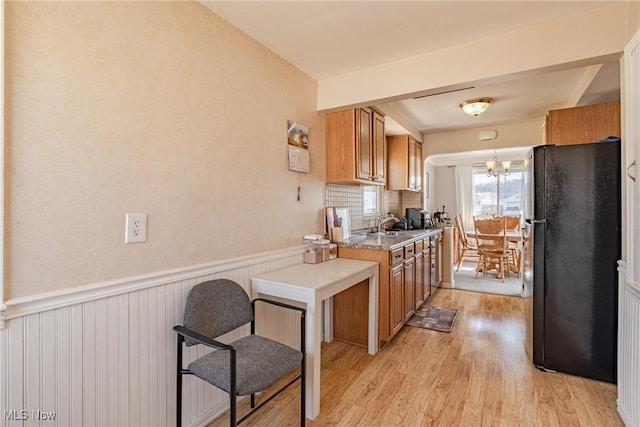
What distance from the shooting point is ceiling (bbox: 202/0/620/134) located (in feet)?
5.68

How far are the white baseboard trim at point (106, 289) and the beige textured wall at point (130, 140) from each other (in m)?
0.03

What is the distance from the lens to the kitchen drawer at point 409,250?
3002 mm

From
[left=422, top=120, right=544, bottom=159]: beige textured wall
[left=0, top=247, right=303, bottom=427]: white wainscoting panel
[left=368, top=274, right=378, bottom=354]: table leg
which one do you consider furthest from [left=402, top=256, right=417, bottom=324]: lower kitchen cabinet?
[left=422, top=120, right=544, bottom=159]: beige textured wall

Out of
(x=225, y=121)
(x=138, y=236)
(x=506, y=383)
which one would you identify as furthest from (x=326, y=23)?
(x=506, y=383)

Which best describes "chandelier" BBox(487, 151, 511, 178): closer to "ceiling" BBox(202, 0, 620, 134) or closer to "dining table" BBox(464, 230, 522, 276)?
"dining table" BBox(464, 230, 522, 276)

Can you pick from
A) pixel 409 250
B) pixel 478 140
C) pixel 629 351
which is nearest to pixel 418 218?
pixel 478 140

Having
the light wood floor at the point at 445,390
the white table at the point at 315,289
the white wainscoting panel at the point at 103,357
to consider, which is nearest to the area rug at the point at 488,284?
the light wood floor at the point at 445,390

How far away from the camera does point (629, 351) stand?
1.67 m

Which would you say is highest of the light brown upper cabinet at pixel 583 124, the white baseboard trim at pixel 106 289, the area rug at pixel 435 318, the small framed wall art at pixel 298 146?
the light brown upper cabinet at pixel 583 124

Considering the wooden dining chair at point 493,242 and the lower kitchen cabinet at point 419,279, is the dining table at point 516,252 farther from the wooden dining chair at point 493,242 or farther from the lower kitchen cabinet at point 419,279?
the lower kitchen cabinet at point 419,279

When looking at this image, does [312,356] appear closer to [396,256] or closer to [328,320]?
[328,320]

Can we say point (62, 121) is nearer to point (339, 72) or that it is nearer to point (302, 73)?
point (302, 73)

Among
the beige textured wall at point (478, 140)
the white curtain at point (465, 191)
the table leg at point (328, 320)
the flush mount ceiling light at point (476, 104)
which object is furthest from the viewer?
the white curtain at point (465, 191)

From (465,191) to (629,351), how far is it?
593 centimetres
